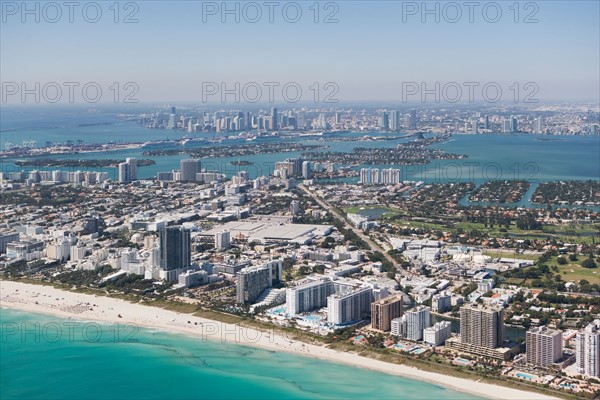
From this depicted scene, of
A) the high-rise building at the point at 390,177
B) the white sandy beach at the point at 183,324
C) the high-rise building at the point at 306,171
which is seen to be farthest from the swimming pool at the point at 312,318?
the high-rise building at the point at 306,171

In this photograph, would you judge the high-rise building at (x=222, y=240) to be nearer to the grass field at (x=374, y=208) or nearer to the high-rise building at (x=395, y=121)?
the grass field at (x=374, y=208)

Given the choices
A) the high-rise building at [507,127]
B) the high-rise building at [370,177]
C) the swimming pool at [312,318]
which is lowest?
the swimming pool at [312,318]

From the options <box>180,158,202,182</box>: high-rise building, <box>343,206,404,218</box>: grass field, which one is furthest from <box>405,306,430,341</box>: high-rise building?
<box>180,158,202,182</box>: high-rise building

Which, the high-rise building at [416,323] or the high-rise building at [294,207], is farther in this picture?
the high-rise building at [294,207]

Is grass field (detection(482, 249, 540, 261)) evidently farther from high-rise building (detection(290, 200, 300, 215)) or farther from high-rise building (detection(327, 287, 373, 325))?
high-rise building (detection(290, 200, 300, 215))

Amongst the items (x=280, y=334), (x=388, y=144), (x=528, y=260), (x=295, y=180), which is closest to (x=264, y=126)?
(x=388, y=144)

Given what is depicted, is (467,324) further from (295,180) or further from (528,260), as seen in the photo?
(295,180)
